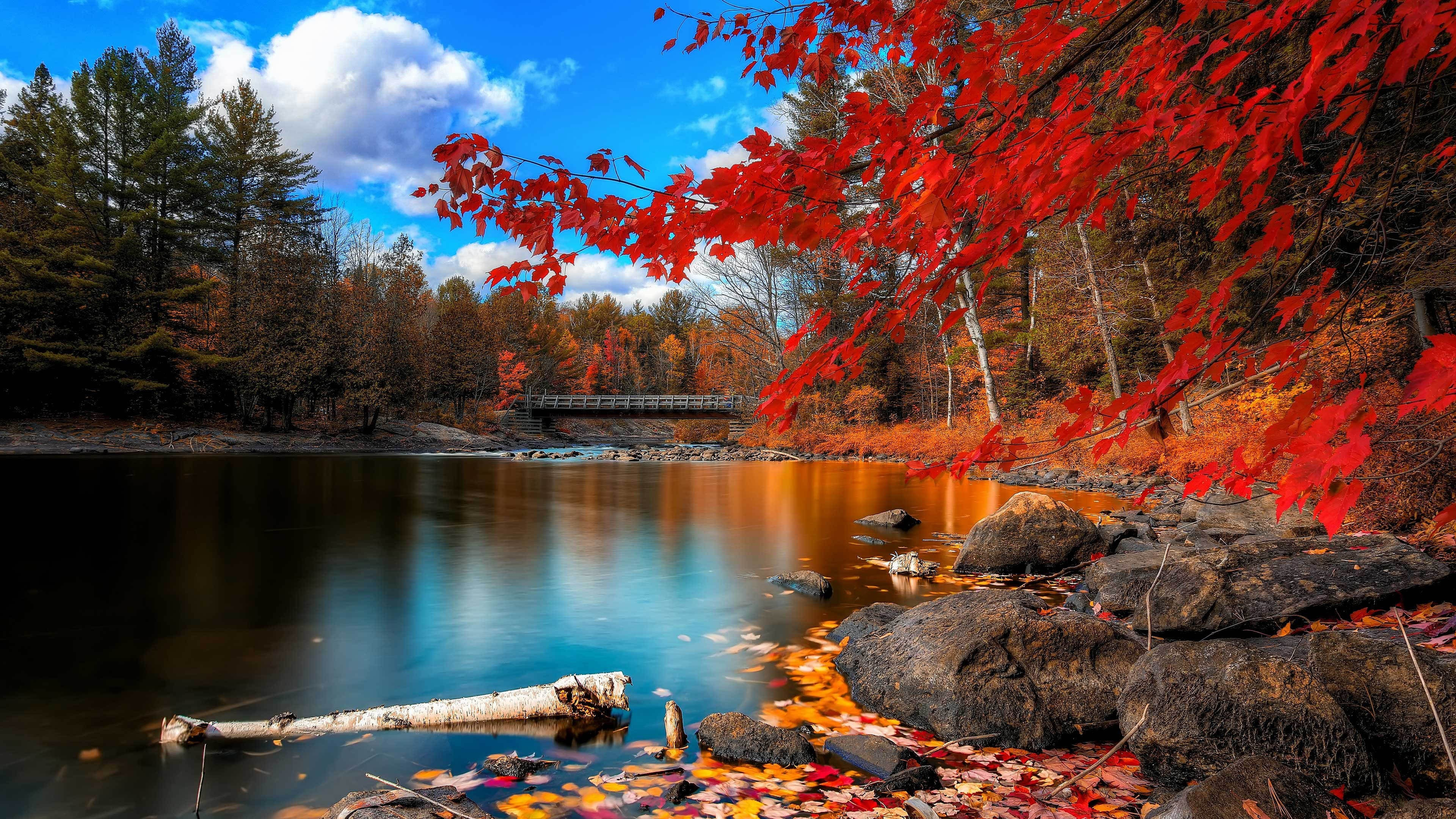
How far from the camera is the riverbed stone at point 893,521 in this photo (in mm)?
11570

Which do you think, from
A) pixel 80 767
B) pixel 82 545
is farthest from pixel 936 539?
pixel 82 545

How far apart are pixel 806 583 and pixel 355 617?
4.93 m

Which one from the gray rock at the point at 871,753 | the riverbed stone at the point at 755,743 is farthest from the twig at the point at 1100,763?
the riverbed stone at the point at 755,743

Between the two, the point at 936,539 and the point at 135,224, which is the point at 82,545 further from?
the point at 135,224

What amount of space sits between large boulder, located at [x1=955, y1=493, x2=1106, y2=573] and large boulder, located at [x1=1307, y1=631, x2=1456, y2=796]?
187 inches

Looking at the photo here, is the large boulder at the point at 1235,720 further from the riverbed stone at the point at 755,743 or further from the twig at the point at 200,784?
the twig at the point at 200,784

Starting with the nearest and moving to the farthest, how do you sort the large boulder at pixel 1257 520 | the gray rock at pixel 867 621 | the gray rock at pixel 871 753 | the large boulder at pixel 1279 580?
the gray rock at pixel 871 753 < the large boulder at pixel 1279 580 < the gray rock at pixel 867 621 < the large boulder at pixel 1257 520

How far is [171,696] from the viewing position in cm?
485

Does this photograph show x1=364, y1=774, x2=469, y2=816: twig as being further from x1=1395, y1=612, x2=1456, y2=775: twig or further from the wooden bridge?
the wooden bridge

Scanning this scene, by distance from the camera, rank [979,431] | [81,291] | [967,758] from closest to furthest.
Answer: [967,758]
[979,431]
[81,291]

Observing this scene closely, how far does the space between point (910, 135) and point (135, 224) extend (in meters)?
41.7

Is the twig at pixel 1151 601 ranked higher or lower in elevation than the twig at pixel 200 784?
higher

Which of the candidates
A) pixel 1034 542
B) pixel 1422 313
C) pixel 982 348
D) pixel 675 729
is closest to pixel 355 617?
pixel 675 729

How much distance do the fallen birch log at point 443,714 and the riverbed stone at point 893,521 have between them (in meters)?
8.02
